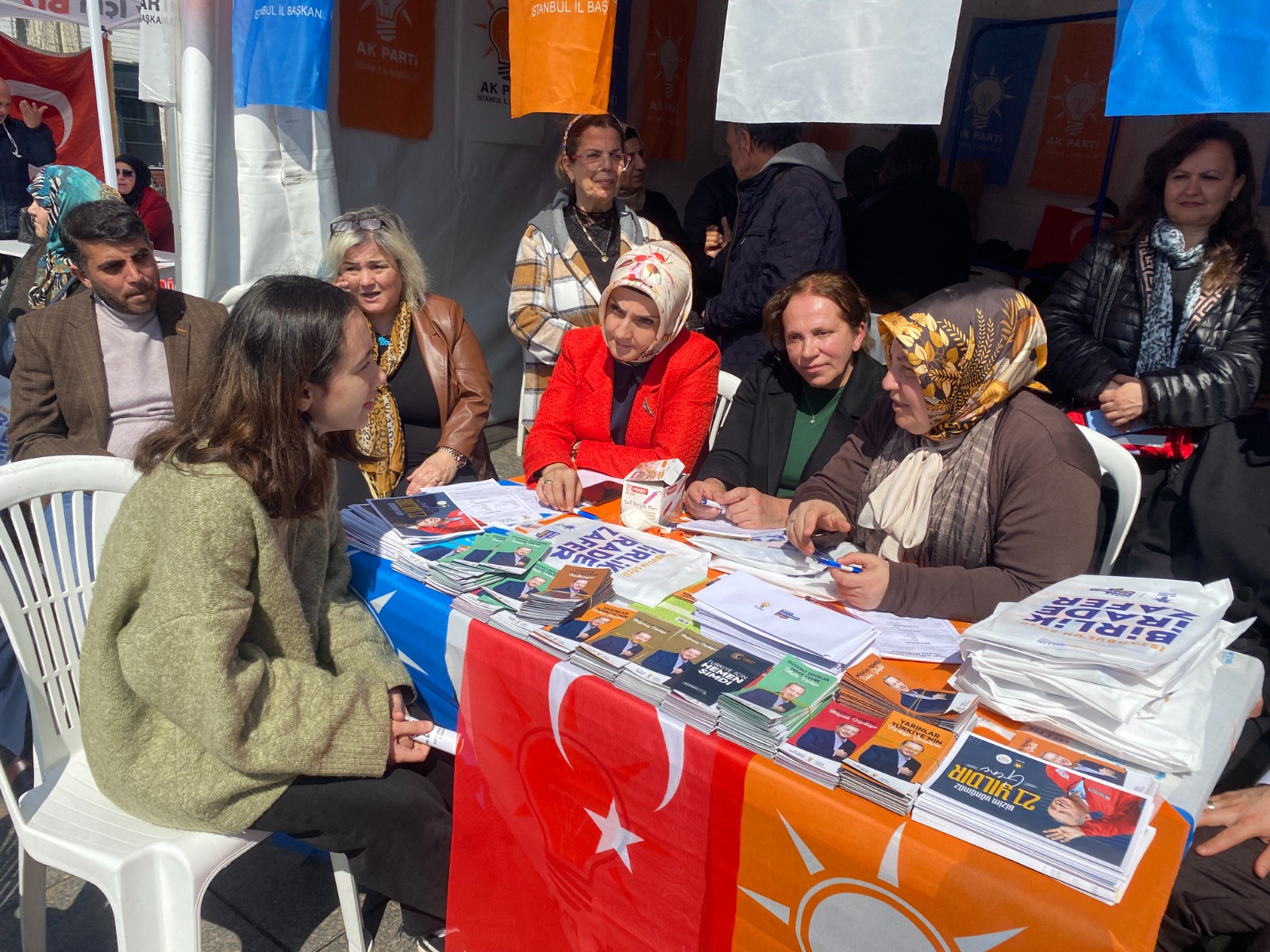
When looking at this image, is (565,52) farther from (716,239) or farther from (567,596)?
(567,596)

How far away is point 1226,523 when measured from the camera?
7.19 feet

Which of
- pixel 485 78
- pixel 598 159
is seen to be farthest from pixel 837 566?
pixel 485 78

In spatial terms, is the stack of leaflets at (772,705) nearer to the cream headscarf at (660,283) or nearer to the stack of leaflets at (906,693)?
the stack of leaflets at (906,693)

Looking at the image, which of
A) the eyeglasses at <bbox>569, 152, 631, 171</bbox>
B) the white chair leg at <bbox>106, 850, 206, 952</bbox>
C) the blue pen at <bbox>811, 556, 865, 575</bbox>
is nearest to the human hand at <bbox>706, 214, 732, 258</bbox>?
the eyeglasses at <bbox>569, 152, 631, 171</bbox>

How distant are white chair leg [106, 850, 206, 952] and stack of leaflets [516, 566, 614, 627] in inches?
30.5

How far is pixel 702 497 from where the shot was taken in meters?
2.43

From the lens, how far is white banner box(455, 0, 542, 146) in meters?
4.75

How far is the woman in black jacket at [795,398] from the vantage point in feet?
8.21

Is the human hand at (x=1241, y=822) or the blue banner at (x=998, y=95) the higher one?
the blue banner at (x=998, y=95)

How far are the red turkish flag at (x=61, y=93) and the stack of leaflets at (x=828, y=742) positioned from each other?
9395 mm

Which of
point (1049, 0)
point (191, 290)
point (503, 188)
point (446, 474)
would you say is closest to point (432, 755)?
point (446, 474)

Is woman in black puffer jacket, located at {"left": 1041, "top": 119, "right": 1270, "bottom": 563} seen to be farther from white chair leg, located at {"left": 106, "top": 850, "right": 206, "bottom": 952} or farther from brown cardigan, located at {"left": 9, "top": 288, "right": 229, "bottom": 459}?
brown cardigan, located at {"left": 9, "top": 288, "right": 229, "bottom": 459}

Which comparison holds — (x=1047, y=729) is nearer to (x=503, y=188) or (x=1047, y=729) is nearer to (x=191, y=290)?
(x=191, y=290)

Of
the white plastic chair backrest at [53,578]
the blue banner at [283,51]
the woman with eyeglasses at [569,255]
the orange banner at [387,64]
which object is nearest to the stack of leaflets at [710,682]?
the white plastic chair backrest at [53,578]
